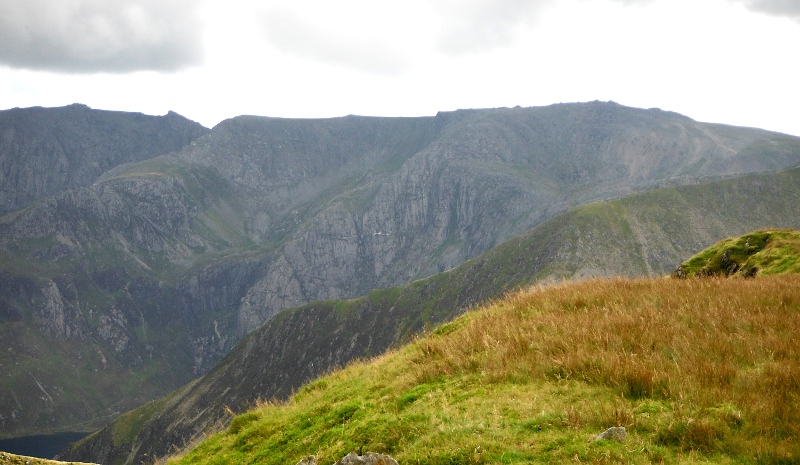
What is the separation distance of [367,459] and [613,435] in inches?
148

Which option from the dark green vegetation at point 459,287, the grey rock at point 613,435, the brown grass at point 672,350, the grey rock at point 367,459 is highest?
the brown grass at point 672,350

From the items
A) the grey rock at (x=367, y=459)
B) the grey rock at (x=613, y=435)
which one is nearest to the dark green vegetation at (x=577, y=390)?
the grey rock at (x=613, y=435)

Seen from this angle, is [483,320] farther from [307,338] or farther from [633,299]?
[307,338]

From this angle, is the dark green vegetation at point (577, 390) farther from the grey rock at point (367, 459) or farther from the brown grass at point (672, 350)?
the grey rock at point (367, 459)

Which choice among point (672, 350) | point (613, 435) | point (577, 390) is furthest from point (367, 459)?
point (672, 350)

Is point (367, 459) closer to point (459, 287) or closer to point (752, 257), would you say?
point (752, 257)

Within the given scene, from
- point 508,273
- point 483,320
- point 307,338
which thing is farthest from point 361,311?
point 483,320

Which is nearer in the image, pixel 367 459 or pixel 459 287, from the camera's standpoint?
pixel 367 459

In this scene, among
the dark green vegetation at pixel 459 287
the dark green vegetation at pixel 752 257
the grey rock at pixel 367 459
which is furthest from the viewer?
the dark green vegetation at pixel 459 287

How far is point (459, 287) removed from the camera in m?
177

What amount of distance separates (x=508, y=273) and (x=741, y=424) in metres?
162

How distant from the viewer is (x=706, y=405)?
8.27 meters

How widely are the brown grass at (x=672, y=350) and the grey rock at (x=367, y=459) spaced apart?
3387 mm

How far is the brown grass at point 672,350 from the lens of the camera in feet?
25.6
